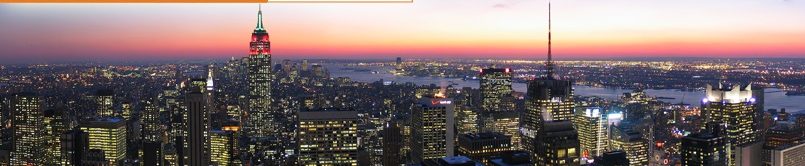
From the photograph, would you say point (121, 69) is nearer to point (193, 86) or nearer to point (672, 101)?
point (193, 86)

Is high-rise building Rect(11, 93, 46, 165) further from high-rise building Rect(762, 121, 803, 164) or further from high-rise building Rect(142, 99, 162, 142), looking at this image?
high-rise building Rect(762, 121, 803, 164)

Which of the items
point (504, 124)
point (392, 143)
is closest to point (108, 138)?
point (392, 143)

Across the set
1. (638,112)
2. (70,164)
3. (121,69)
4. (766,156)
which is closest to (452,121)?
(638,112)

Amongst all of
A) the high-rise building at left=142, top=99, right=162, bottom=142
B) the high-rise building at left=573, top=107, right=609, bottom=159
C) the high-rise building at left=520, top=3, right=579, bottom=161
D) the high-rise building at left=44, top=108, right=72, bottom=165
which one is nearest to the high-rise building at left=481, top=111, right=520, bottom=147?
the high-rise building at left=520, top=3, right=579, bottom=161

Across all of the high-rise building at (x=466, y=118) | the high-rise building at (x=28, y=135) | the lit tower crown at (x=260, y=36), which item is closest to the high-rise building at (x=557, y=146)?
the lit tower crown at (x=260, y=36)

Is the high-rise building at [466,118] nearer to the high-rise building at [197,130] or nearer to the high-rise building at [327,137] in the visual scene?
the high-rise building at [327,137]

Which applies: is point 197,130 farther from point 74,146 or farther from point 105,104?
point 105,104
